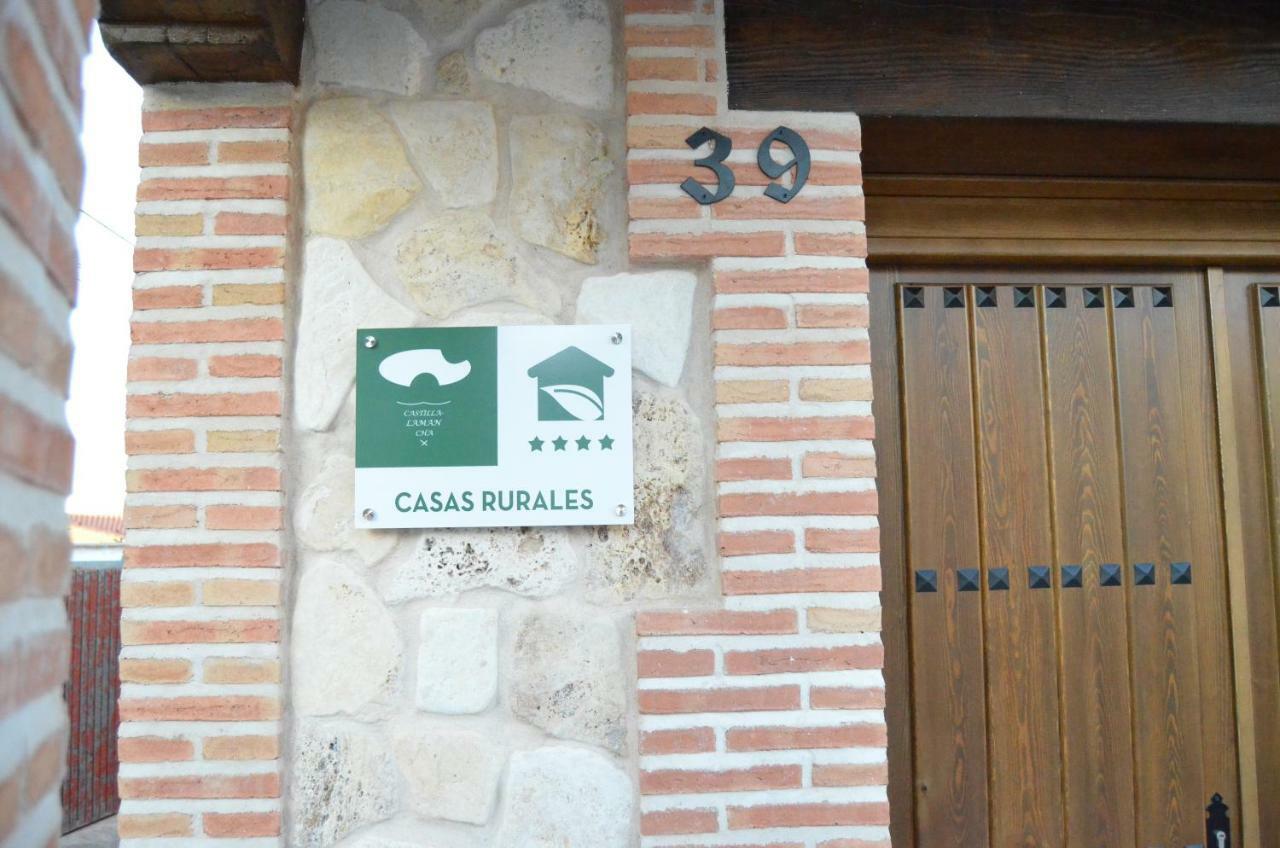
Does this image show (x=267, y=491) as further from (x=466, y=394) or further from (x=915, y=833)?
(x=915, y=833)

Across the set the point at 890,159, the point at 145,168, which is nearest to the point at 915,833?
the point at 890,159

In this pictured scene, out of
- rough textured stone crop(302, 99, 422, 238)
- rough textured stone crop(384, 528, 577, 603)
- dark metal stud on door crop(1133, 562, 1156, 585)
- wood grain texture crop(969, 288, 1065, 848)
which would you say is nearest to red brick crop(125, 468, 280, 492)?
rough textured stone crop(384, 528, 577, 603)

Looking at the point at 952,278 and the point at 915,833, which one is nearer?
the point at 915,833

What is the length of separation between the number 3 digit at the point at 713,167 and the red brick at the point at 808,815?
4.29 ft

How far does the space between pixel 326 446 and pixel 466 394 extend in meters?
0.33

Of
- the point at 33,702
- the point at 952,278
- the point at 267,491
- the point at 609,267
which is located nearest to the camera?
the point at 33,702

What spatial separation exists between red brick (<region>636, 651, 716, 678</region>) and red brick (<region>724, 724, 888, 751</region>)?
0.47 ft

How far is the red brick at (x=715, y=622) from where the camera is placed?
6.85 ft

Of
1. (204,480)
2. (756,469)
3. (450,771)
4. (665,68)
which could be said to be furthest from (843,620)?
(204,480)

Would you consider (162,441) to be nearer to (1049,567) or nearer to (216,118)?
(216,118)

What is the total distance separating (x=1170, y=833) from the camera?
2.48 metres

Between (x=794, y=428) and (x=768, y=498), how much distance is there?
16 centimetres

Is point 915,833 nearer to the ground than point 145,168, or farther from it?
nearer to the ground

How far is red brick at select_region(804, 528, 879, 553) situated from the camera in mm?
2121
